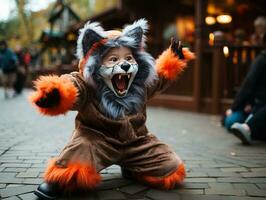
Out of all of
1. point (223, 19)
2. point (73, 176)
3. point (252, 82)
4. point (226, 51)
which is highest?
point (223, 19)

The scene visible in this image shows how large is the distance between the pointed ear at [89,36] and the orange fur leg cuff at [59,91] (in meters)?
0.43

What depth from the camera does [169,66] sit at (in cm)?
389

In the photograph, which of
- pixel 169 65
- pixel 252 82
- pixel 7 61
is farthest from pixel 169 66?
pixel 7 61

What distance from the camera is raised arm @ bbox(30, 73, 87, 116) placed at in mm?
3088

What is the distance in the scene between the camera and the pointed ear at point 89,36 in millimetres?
3465

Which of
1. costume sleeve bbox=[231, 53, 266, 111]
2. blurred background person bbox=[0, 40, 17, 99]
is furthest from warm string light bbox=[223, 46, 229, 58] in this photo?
blurred background person bbox=[0, 40, 17, 99]

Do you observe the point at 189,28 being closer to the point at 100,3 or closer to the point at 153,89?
the point at 153,89

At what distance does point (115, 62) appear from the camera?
3525 millimetres

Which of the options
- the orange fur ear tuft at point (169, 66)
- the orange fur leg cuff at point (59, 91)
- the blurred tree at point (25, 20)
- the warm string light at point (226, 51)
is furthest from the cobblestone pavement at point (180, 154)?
the blurred tree at point (25, 20)

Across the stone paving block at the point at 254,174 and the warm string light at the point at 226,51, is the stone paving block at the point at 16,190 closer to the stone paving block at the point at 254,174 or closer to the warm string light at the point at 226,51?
the stone paving block at the point at 254,174

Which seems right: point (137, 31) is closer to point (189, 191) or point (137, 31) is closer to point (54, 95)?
point (54, 95)

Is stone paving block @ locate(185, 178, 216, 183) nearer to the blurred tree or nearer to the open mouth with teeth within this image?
the open mouth with teeth

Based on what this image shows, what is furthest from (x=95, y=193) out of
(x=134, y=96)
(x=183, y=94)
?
(x=183, y=94)

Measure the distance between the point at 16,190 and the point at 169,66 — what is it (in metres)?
1.74
